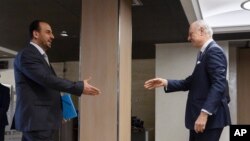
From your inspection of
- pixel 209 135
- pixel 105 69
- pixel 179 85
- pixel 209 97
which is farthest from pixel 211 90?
pixel 105 69

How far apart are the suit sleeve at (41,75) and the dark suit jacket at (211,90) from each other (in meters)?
0.77

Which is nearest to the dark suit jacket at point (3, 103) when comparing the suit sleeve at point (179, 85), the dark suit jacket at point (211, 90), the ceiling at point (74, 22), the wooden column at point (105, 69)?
the ceiling at point (74, 22)

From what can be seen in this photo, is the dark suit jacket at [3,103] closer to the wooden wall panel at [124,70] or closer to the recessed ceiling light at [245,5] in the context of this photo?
the wooden wall panel at [124,70]

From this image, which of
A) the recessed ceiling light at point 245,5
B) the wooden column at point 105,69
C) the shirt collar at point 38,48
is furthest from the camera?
the recessed ceiling light at point 245,5

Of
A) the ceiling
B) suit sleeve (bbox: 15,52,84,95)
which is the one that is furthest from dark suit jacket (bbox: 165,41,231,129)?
the ceiling

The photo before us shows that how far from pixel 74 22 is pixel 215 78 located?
295 centimetres

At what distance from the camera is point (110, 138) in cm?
294

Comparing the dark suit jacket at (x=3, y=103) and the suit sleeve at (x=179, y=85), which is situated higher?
the suit sleeve at (x=179, y=85)

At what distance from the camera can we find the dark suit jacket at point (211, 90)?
1984 mm

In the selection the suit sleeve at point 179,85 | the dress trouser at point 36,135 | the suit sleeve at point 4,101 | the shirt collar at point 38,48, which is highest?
the shirt collar at point 38,48

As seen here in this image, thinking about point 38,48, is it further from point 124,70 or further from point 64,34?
point 64,34

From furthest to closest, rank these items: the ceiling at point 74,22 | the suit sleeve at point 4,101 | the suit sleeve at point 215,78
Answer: the suit sleeve at point 4,101
the ceiling at point 74,22
the suit sleeve at point 215,78

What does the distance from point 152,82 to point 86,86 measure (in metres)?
0.46

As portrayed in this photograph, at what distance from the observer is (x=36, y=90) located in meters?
2.39
